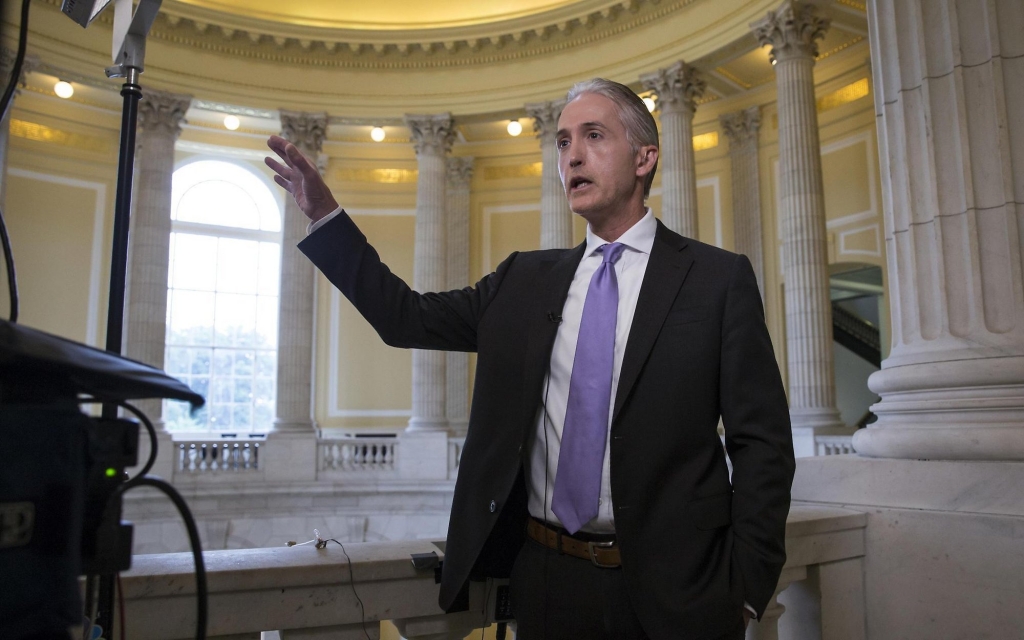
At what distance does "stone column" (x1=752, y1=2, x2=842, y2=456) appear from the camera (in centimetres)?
1202

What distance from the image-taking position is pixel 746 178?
16094 millimetres

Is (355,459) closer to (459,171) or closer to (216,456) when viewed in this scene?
(216,456)

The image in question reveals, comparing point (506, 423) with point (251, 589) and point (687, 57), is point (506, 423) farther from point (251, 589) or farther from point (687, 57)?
point (687, 57)

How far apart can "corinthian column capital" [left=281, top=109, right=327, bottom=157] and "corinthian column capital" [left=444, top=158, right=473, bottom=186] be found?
378 centimetres

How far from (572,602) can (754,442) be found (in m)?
0.56

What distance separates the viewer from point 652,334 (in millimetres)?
1831

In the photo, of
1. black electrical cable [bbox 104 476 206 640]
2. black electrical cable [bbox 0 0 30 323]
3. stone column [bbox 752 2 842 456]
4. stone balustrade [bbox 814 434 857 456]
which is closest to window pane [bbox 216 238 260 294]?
stone column [bbox 752 2 842 456]

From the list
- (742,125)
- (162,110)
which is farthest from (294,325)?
(742,125)

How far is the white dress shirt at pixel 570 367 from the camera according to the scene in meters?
1.85

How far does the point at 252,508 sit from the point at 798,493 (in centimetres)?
1200

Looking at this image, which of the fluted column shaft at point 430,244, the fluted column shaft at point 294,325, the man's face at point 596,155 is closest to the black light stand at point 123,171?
the man's face at point 596,155

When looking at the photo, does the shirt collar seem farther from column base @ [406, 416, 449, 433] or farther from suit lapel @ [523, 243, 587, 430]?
column base @ [406, 416, 449, 433]

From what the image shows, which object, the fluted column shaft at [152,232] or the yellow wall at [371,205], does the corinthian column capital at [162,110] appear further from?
the yellow wall at [371,205]

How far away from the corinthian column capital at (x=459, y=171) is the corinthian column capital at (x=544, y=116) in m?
3.50
